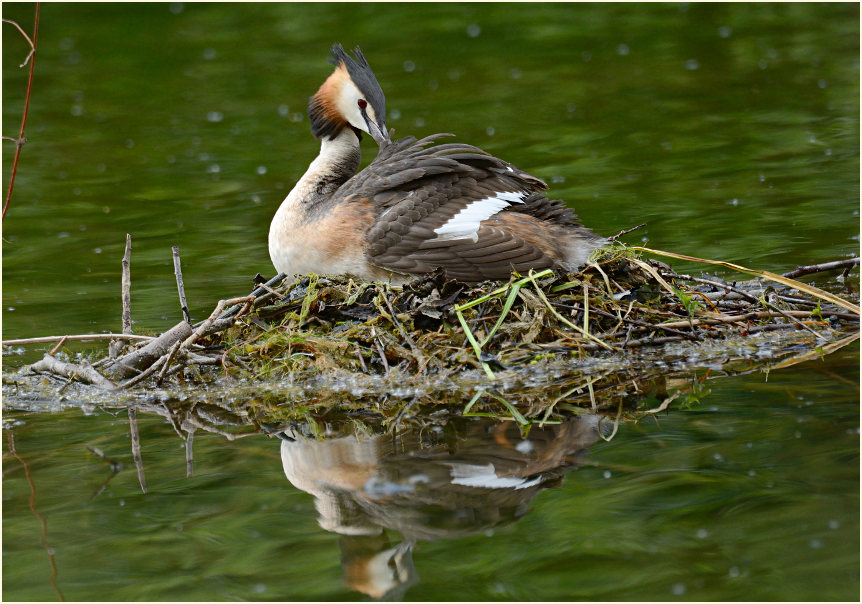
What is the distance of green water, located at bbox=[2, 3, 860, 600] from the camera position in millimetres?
3914

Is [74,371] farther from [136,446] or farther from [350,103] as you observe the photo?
[350,103]

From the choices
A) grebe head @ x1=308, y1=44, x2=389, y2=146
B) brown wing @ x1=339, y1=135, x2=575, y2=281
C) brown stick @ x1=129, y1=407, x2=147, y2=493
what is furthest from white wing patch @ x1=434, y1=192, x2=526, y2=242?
brown stick @ x1=129, y1=407, x2=147, y2=493

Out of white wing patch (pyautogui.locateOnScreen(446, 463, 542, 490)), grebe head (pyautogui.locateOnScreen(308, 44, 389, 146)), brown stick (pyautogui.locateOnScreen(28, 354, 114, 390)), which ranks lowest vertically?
white wing patch (pyautogui.locateOnScreen(446, 463, 542, 490))

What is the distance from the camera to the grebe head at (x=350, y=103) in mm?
7164

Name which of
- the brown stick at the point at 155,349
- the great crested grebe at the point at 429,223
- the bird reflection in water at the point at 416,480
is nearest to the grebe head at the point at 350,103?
the great crested grebe at the point at 429,223

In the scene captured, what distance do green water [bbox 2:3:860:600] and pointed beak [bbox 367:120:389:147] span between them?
4.56 ft

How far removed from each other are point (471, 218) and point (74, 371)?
218 cm

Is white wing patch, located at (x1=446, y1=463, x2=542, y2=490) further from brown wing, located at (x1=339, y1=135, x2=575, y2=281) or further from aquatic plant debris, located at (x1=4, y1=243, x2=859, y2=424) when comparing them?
brown wing, located at (x1=339, y1=135, x2=575, y2=281)

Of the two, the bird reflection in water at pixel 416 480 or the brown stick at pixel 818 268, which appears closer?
the bird reflection in water at pixel 416 480

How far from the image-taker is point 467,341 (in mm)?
5758

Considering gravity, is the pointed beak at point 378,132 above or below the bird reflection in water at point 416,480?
above

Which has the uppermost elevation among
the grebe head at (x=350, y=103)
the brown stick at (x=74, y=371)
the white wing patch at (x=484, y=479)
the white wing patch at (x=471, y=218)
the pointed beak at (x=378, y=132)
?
the grebe head at (x=350, y=103)

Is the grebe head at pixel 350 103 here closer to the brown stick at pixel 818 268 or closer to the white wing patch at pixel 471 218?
the white wing patch at pixel 471 218

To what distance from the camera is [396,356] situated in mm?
5758
